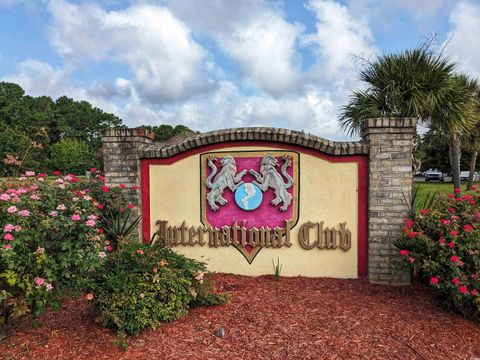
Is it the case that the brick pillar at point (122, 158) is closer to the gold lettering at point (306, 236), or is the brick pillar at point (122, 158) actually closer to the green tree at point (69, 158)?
the gold lettering at point (306, 236)

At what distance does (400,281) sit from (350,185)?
4.93 feet

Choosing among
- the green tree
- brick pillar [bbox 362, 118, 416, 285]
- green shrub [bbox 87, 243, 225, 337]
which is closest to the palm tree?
brick pillar [bbox 362, 118, 416, 285]

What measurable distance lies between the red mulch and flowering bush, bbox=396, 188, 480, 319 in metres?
0.38

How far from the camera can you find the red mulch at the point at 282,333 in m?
3.41

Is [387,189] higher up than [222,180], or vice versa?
[222,180]

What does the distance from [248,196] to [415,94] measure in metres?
5.17

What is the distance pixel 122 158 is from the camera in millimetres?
6004

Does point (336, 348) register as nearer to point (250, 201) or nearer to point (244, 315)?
point (244, 315)

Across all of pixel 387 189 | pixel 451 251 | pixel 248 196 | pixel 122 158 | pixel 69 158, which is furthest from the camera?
pixel 69 158

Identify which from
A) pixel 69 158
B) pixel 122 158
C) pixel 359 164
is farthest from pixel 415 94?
pixel 69 158

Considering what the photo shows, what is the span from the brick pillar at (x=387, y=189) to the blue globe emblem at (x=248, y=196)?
1.60 m

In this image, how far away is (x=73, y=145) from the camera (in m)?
46.4

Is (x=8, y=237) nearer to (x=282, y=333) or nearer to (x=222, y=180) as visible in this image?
(x=282, y=333)

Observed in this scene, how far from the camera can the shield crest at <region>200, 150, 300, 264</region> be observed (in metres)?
5.61
